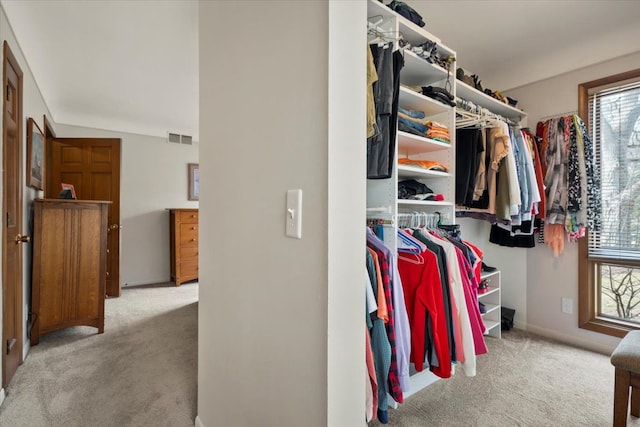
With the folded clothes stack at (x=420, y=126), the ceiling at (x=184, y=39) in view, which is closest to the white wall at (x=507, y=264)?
the folded clothes stack at (x=420, y=126)

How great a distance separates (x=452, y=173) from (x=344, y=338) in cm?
173

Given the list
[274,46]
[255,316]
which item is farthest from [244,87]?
[255,316]

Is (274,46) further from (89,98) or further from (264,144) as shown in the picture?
(89,98)

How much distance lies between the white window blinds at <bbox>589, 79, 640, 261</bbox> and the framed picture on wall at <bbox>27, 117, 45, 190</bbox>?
14.4 ft

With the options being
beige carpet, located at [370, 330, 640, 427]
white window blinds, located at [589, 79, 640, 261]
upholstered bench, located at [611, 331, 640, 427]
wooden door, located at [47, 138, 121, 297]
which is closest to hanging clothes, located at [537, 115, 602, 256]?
white window blinds, located at [589, 79, 640, 261]

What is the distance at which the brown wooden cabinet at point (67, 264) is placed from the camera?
8.09ft

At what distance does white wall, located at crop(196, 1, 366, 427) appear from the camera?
727 mm

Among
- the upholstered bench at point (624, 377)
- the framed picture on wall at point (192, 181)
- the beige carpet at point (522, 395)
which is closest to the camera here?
the upholstered bench at point (624, 377)

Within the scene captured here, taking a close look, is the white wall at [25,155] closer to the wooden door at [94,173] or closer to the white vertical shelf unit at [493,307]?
the wooden door at [94,173]

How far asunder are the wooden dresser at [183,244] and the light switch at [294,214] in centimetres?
405

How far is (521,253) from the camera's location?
297 cm

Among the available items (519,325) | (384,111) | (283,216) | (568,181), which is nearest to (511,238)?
(568,181)

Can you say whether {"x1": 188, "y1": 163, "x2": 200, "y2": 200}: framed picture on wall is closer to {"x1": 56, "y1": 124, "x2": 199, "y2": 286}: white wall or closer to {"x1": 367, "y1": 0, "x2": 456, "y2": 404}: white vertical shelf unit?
{"x1": 56, "y1": 124, "x2": 199, "y2": 286}: white wall

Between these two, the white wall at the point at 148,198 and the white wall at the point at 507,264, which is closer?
the white wall at the point at 507,264
